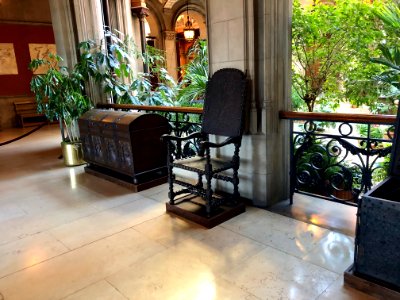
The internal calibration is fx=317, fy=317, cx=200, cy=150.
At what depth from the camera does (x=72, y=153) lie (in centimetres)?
460

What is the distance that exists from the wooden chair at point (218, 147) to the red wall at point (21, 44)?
28.1ft

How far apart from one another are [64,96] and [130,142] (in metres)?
1.70

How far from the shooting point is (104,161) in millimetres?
3928

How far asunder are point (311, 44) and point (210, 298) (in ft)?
9.92

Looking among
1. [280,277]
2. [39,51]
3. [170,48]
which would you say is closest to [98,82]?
[280,277]

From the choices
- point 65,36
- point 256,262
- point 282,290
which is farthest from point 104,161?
point 282,290

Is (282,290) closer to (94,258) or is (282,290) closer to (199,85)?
(94,258)

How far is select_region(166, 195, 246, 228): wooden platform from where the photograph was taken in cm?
251

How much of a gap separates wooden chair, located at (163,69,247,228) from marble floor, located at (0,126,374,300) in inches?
4.0

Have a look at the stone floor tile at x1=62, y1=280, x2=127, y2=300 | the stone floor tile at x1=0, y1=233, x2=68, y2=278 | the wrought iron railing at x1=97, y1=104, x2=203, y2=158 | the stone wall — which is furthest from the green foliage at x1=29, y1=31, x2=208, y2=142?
the stone wall

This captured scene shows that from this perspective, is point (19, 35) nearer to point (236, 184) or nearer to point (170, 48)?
point (170, 48)

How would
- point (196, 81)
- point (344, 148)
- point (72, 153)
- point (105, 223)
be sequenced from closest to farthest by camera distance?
point (344, 148)
point (105, 223)
point (196, 81)
point (72, 153)

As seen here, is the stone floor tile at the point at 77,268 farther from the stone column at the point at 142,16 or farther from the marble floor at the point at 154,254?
the stone column at the point at 142,16

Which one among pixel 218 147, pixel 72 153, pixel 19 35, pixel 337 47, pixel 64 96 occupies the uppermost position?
pixel 19 35
